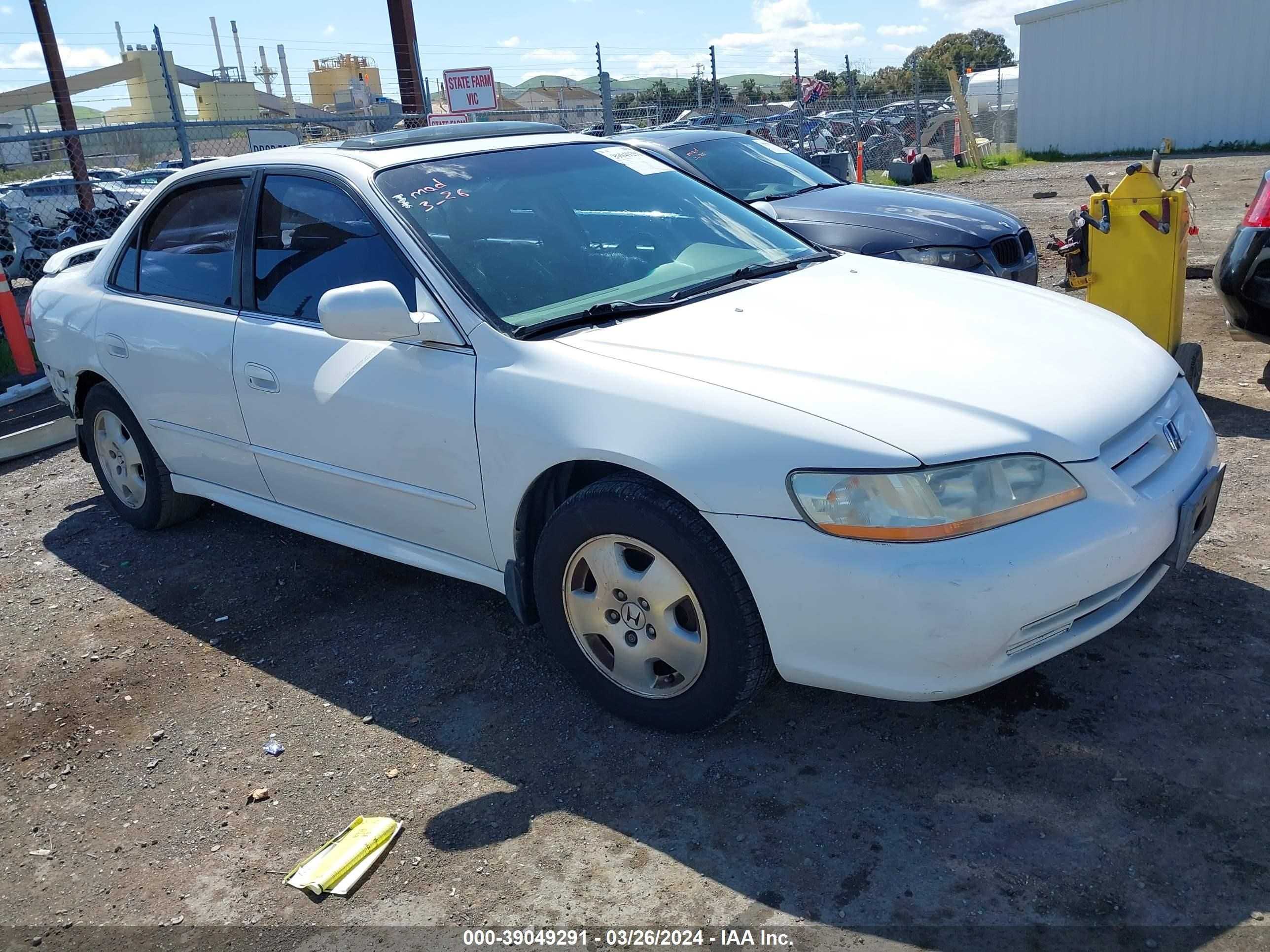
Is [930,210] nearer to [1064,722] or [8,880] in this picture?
[1064,722]

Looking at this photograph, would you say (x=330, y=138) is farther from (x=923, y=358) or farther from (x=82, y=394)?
(x=923, y=358)

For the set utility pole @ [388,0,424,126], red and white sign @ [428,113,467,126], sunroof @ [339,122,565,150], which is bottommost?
sunroof @ [339,122,565,150]

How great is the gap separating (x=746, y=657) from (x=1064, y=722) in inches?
38.8

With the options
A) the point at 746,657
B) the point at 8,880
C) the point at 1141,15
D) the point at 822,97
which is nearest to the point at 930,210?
the point at 746,657

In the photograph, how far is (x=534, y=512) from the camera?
10.7 ft

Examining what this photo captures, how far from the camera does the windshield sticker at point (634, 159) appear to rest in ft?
→ 13.8

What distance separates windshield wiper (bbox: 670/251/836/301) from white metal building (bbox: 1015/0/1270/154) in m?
20.8

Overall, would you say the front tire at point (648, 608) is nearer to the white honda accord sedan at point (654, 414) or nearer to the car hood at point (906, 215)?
the white honda accord sedan at point (654, 414)

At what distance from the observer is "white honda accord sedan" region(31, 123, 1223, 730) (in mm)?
2574

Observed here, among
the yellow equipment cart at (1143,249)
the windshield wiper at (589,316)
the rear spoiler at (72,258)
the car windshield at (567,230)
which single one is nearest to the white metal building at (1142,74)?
the yellow equipment cart at (1143,249)

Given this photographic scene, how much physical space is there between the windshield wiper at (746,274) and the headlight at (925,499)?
1.11 meters

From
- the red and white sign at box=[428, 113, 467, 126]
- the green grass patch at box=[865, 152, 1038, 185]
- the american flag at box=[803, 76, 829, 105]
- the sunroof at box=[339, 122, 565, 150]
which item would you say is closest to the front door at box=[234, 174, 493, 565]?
the sunroof at box=[339, 122, 565, 150]

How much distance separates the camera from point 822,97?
3036cm

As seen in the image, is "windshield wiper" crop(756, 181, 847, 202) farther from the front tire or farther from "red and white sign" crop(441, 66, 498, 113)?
"red and white sign" crop(441, 66, 498, 113)
